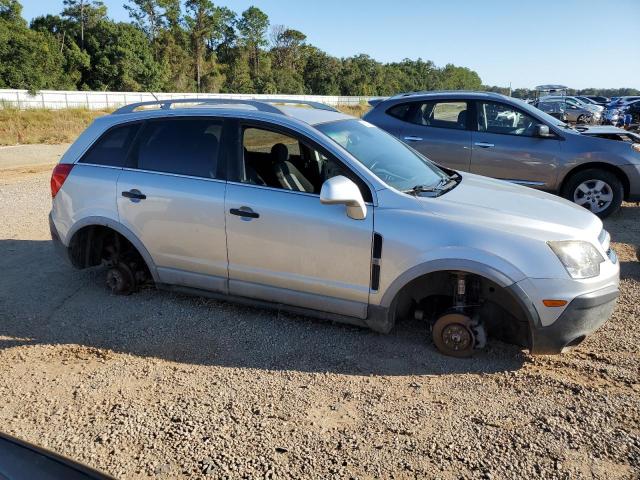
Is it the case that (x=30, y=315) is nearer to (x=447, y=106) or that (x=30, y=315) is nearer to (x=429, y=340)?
(x=429, y=340)

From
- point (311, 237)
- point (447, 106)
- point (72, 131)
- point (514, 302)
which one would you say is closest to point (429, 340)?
point (514, 302)

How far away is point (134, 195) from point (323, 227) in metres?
1.79

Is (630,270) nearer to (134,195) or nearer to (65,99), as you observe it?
(134,195)

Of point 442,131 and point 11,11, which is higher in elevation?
point 11,11

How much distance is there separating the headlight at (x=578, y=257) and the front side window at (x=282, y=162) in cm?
162

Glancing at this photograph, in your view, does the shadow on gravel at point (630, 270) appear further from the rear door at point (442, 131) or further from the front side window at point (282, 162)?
the front side window at point (282, 162)

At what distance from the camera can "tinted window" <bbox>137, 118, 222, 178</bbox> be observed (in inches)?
175

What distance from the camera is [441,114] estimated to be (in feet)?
28.3

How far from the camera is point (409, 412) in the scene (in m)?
3.24

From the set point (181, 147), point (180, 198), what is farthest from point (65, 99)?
point (180, 198)

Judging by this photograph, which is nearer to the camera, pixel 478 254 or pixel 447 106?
pixel 478 254

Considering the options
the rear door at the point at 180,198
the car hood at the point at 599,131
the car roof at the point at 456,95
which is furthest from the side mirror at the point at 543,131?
the rear door at the point at 180,198

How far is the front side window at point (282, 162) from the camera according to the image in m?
4.22

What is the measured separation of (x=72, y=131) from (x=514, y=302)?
33.4 metres
